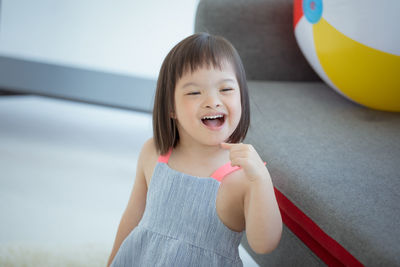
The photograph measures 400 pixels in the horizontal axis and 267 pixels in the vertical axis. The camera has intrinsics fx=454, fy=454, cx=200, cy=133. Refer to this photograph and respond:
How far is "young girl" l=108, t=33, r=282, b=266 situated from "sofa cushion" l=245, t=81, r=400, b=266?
0.11 metres

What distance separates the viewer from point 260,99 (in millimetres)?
1249

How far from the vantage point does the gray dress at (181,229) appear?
32.4 inches

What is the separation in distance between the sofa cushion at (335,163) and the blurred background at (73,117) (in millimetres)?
463

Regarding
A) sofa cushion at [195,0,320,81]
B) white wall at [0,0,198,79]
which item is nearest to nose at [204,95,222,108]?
sofa cushion at [195,0,320,81]

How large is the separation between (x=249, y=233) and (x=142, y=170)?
34 cm

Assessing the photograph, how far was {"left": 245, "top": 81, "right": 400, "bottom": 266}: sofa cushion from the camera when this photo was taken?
0.72 metres

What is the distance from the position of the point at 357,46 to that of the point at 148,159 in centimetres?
57

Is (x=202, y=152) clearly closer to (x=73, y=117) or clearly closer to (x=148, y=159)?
(x=148, y=159)

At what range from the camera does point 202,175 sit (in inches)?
34.5

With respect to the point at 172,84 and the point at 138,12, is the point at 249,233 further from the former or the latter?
the point at 138,12

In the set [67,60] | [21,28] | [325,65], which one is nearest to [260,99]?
[325,65]

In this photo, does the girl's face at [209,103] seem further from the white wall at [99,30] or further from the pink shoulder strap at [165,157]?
the white wall at [99,30]

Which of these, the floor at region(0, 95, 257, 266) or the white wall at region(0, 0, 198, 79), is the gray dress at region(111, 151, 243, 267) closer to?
the floor at region(0, 95, 257, 266)

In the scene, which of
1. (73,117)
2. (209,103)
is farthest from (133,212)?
(73,117)
